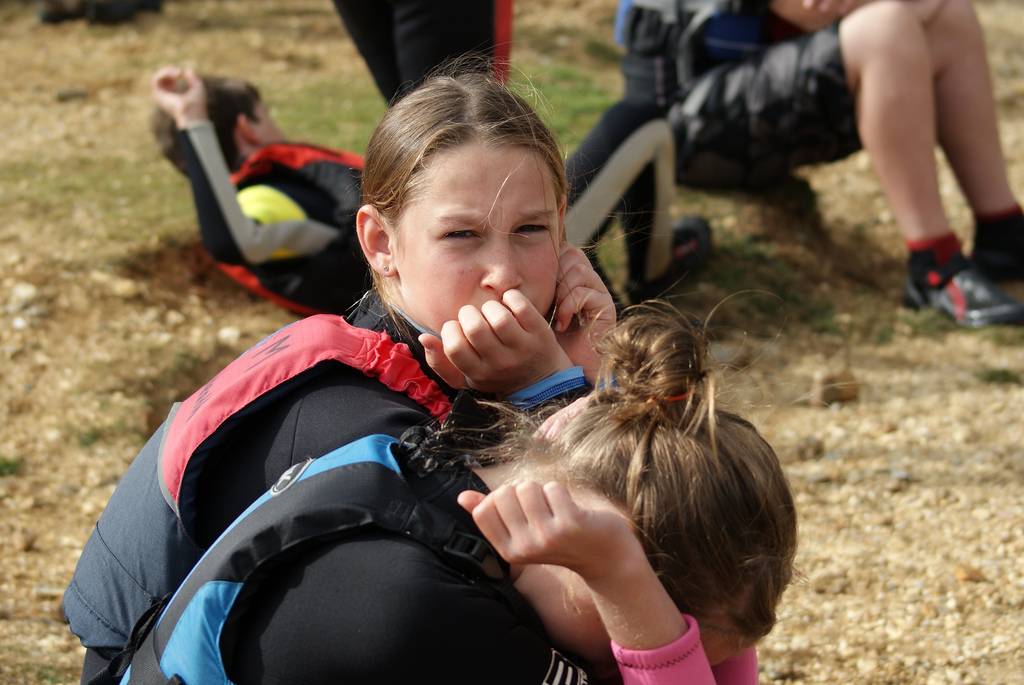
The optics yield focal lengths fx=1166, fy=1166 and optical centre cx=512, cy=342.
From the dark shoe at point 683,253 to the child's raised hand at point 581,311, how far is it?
94.4 inches

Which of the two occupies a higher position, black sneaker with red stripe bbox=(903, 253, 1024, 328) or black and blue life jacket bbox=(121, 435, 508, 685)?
black and blue life jacket bbox=(121, 435, 508, 685)

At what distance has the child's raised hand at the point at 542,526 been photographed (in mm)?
1332

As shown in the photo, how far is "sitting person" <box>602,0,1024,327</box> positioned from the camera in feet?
14.0

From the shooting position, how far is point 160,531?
171 cm

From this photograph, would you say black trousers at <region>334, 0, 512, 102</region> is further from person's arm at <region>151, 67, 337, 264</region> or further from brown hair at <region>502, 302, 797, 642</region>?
brown hair at <region>502, 302, 797, 642</region>

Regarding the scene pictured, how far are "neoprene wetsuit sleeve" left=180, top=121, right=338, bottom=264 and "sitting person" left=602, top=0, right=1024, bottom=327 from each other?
4.46 feet

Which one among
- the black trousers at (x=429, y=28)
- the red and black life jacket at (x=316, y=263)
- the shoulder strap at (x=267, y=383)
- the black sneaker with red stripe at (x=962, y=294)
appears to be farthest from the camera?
the black sneaker with red stripe at (x=962, y=294)

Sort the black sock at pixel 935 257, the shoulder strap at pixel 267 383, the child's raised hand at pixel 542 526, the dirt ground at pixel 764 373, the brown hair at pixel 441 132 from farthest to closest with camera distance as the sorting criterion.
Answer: the black sock at pixel 935 257, the dirt ground at pixel 764 373, the brown hair at pixel 441 132, the shoulder strap at pixel 267 383, the child's raised hand at pixel 542 526

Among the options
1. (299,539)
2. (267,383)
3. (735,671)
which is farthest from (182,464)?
(735,671)

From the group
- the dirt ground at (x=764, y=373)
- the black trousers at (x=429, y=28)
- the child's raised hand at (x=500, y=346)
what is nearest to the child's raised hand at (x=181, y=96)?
the dirt ground at (x=764, y=373)

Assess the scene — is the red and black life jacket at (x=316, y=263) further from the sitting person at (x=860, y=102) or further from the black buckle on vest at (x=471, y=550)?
the black buckle on vest at (x=471, y=550)

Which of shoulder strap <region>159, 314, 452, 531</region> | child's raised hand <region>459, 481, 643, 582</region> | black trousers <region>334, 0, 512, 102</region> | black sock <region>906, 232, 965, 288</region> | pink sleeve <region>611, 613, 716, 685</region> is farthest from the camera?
black sock <region>906, 232, 965, 288</region>

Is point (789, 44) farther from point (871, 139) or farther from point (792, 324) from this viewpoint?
point (792, 324)

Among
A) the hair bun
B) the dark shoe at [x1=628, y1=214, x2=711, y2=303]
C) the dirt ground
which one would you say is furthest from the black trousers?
the hair bun
